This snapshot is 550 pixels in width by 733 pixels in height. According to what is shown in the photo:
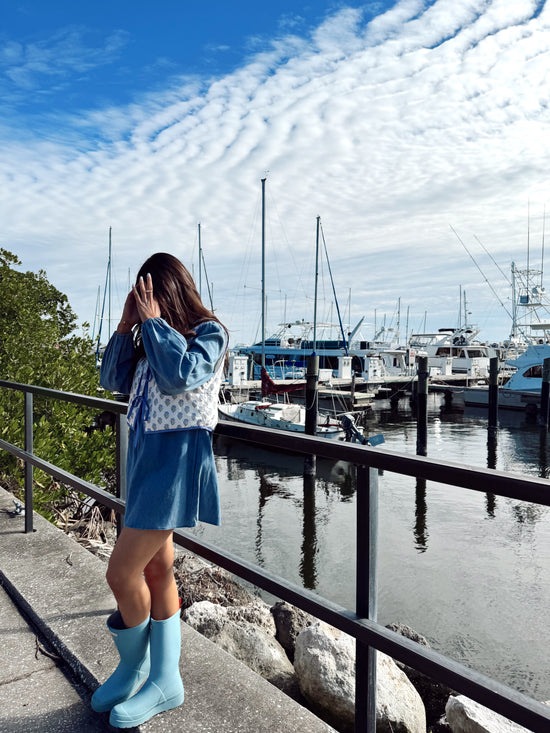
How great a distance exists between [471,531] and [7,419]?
37.0 feet

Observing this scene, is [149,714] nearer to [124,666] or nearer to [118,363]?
[124,666]

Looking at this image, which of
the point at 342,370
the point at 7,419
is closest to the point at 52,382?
the point at 7,419

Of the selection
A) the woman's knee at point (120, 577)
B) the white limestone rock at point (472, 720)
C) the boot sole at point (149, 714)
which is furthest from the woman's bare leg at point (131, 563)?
the white limestone rock at point (472, 720)

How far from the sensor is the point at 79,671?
2.26 metres

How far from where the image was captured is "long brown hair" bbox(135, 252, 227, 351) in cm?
186

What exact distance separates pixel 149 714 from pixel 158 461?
900mm

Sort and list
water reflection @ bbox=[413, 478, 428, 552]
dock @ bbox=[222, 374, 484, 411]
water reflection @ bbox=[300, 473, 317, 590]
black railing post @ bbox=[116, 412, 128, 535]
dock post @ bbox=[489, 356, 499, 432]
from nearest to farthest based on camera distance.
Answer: black railing post @ bbox=[116, 412, 128, 535]
water reflection @ bbox=[300, 473, 317, 590]
water reflection @ bbox=[413, 478, 428, 552]
dock post @ bbox=[489, 356, 499, 432]
dock @ bbox=[222, 374, 484, 411]

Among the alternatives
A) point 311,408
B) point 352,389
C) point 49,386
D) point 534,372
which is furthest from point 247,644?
point 534,372

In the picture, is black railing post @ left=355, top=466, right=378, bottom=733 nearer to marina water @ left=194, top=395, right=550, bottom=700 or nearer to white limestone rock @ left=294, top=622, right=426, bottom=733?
marina water @ left=194, top=395, right=550, bottom=700

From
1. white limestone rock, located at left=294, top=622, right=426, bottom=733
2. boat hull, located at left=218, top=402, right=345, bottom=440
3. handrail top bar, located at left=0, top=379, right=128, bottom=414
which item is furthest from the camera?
boat hull, located at left=218, top=402, right=345, bottom=440

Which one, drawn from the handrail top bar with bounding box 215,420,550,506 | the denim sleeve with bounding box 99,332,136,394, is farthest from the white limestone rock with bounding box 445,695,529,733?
the denim sleeve with bounding box 99,332,136,394

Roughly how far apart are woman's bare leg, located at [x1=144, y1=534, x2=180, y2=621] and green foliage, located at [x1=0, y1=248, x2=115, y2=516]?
14.0 feet

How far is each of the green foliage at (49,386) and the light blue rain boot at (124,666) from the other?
424 centimetres

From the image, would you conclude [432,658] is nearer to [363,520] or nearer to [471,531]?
[363,520]
